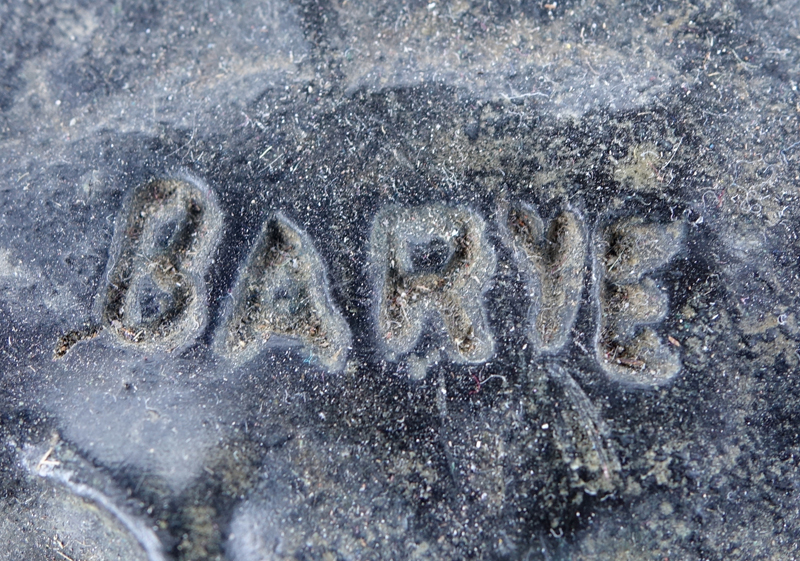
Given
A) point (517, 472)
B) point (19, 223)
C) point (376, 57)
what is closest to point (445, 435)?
point (517, 472)

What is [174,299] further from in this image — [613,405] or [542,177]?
[613,405]

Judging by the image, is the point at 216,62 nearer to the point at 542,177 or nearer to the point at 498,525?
the point at 542,177

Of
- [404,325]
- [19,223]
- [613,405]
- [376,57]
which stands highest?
[376,57]

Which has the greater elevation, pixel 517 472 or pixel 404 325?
pixel 404 325

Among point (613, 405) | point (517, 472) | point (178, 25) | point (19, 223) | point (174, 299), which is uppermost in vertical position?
point (178, 25)

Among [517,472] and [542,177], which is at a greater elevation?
[542,177]

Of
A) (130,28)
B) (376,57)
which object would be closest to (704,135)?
(376,57)
